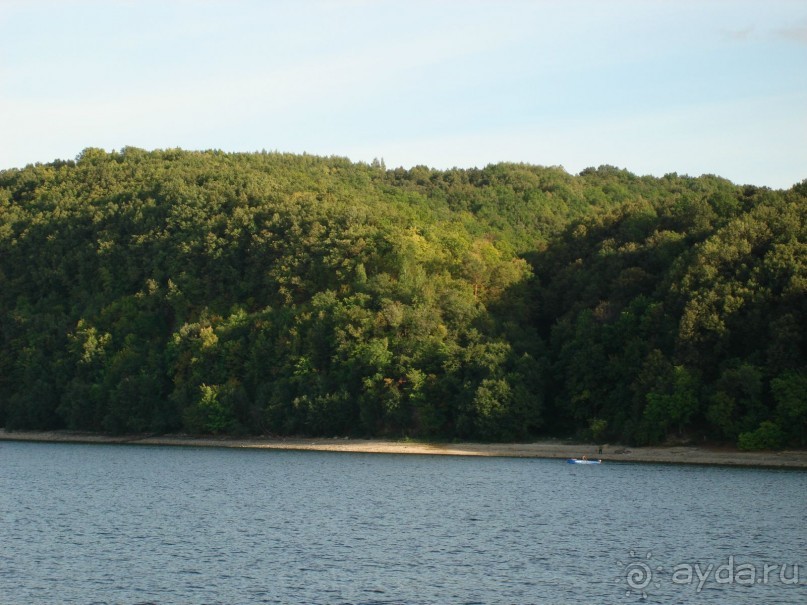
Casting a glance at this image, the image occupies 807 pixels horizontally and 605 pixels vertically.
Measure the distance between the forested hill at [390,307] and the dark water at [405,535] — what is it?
11.6 m

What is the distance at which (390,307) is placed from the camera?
101m

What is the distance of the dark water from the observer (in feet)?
125

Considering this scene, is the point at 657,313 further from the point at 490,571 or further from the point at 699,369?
the point at 490,571

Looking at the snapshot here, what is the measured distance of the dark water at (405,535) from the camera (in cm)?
3809

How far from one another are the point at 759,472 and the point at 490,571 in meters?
36.3

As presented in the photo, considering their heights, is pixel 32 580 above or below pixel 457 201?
below

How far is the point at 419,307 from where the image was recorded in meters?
102

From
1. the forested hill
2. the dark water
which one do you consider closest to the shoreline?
the forested hill

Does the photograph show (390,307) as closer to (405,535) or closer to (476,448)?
(476,448)

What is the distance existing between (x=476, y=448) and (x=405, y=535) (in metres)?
42.1

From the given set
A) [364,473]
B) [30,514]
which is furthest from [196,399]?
[30,514]

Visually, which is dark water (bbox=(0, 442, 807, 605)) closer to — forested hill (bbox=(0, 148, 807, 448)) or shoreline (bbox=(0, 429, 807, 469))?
shoreline (bbox=(0, 429, 807, 469))

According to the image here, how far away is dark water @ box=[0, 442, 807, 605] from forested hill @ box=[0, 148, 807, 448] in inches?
456

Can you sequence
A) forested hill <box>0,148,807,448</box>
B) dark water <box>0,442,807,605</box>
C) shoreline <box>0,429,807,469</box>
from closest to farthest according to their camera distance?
dark water <box>0,442,807,605</box>, shoreline <box>0,429,807,469</box>, forested hill <box>0,148,807,448</box>
